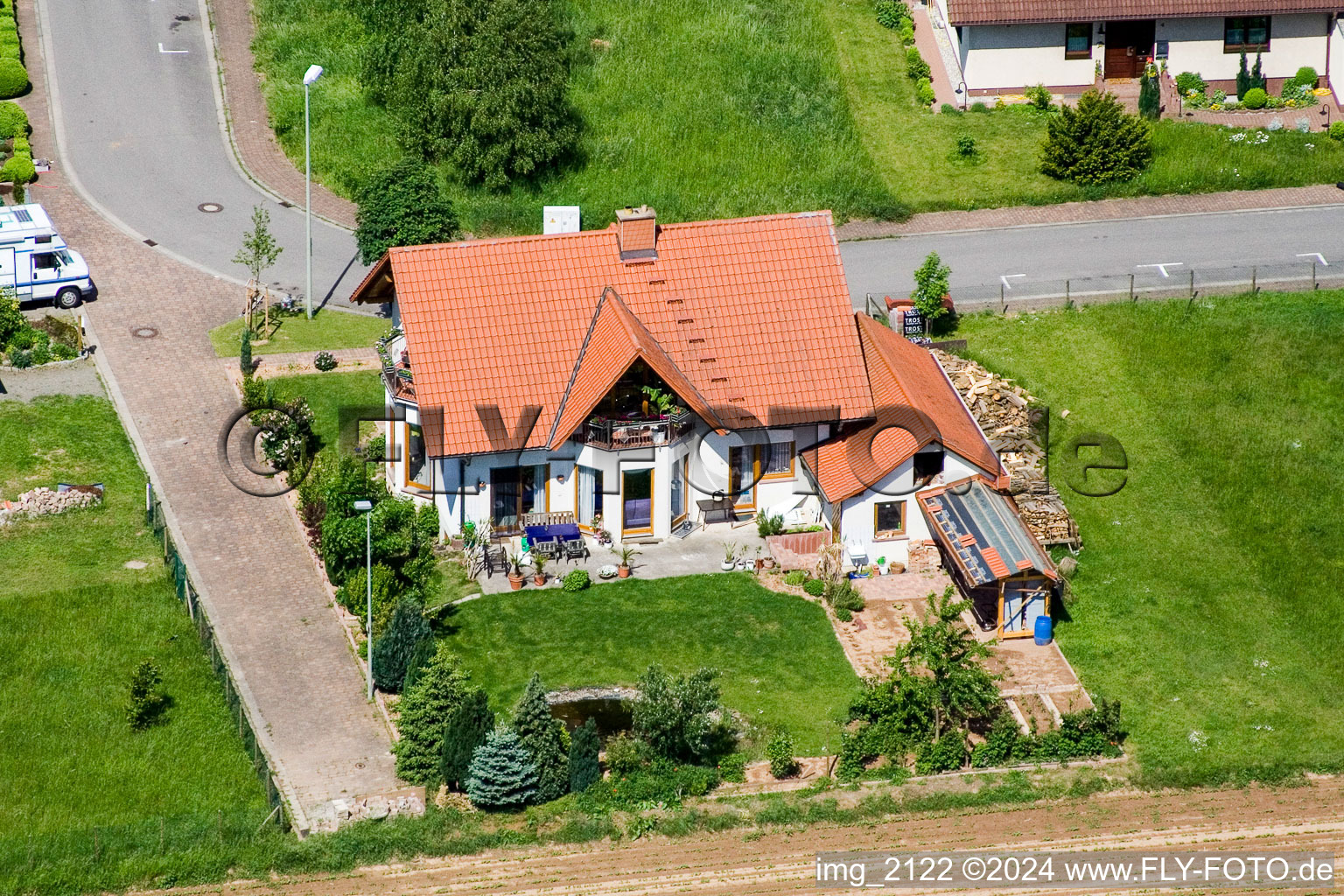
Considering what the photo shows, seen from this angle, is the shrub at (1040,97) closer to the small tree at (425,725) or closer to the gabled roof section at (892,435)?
the gabled roof section at (892,435)

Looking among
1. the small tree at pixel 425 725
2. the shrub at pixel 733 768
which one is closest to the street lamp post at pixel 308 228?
the small tree at pixel 425 725

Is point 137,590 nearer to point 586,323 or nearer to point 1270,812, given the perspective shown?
point 586,323

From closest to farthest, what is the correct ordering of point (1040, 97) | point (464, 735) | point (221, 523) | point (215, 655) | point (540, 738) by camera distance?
point (464, 735) → point (540, 738) → point (215, 655) → point (221, 523) → point (1040, 97)

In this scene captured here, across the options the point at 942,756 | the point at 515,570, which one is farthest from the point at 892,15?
the point at 942,756

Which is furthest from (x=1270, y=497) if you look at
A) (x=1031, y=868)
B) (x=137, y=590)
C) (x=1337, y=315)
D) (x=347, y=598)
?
(x=137, y=590)

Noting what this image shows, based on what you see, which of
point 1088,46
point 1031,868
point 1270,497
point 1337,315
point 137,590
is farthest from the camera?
point 1088,46

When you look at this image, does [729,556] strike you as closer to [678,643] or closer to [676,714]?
[678,643]
